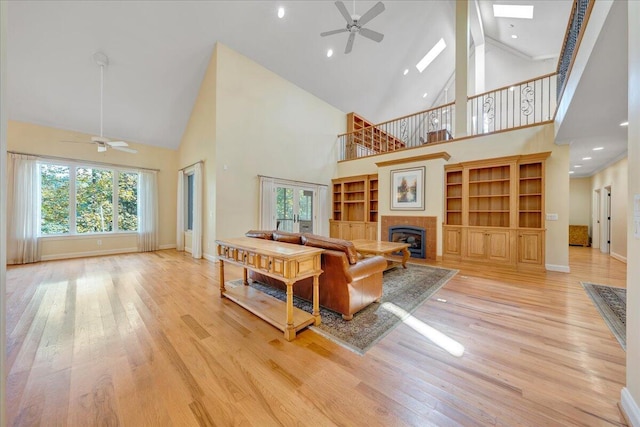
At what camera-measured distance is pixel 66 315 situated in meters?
2.60

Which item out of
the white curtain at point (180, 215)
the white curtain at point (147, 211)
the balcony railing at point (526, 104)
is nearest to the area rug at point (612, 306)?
the balcony railing at point (526, 104)

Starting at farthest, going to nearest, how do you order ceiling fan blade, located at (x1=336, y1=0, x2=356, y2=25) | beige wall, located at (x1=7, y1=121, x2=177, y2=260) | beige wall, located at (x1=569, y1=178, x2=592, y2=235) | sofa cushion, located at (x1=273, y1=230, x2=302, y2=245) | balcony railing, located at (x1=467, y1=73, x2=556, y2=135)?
1. beige wall, located at (x1=569, y1=178, x2=592, y2=235)
2. beige wall, located at (x1=7, y1=121, x2=177, y2=260)
3. balcony railing, located at (x1=467, y1=73, x2=556, y2=135)
4. ceiling fan blade, located at (x1=336, y1=0, x2=356, y2=25)
5. sofa cushion, located at (x1=273, y1=230, x2=302, y2=245)

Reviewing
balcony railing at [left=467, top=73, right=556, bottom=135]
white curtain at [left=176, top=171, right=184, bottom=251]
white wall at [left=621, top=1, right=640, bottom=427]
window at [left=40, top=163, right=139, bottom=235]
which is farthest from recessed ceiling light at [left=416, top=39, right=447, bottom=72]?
window at [left=40, top=163, right=139, bottom=235]

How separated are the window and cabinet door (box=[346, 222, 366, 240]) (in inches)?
247

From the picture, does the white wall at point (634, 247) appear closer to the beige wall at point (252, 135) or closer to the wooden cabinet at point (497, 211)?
the wooden cabinet at point (497, 211)

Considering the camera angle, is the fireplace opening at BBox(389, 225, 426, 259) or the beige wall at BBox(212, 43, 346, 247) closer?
the beige wall at BBox(212, 43, 346, 247)

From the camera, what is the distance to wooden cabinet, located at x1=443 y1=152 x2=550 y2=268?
4.77 meters

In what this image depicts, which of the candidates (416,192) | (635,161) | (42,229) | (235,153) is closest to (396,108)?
(416,192)

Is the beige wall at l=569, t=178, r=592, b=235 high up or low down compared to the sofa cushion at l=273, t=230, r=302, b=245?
up

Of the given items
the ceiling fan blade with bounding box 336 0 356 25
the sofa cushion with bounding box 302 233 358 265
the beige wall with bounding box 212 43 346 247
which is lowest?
the sofa cushion with bounding box 302 233 358 265

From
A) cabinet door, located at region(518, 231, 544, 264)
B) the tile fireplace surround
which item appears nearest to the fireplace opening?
the tile fireplace surround

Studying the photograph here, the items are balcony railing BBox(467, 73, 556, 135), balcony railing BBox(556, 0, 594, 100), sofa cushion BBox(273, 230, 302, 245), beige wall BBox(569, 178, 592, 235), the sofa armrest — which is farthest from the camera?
beige wall BBox(569, 178, 592, 235)

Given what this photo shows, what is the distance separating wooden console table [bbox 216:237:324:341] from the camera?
2.15 meters

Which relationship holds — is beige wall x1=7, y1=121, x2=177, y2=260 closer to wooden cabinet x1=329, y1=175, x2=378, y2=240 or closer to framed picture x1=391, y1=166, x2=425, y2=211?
wooden cabinet x1=329, y1=175, x2=378, y2=240
